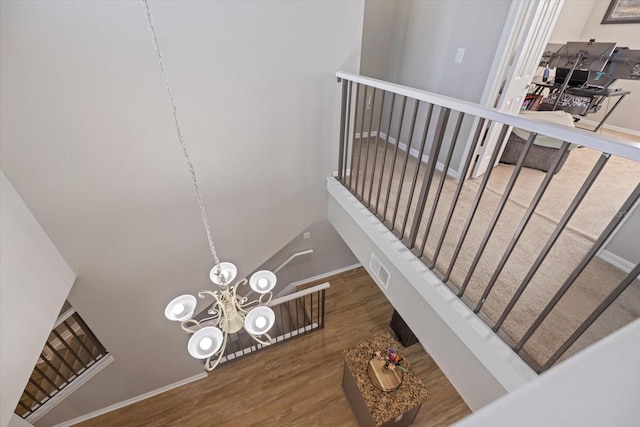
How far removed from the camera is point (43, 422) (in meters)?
2.70

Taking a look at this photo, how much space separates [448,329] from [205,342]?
1.39 meters

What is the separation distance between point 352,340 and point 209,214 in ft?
8.02

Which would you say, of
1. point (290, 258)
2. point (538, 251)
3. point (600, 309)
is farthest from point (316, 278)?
point (600, 309)

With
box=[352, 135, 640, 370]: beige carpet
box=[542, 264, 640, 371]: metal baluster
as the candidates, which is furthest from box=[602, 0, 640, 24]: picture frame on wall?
box=[542, 264, 640, 371]: metal baluster

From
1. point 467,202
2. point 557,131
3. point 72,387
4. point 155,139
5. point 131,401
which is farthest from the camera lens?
point 131,401

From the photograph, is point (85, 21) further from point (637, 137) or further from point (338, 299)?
point (637, 137)

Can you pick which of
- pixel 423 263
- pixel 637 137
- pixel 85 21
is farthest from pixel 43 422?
pixel 637 137

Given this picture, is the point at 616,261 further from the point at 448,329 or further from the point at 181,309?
the point at 181,309

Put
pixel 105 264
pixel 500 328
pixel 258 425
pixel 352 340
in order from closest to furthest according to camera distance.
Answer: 1. pixel 500 328
2. pixel 105 264
3. pixel 258 425
4. pixel 352 340

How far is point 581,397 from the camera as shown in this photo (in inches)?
10.3

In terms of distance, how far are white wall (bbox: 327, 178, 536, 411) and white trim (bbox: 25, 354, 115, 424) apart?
9.42ft

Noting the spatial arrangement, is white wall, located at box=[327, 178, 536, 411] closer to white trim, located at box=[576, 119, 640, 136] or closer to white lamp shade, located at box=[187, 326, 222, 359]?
white lamp shade, located at box=[187, 326, 222, 359]

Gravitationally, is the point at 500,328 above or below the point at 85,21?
below

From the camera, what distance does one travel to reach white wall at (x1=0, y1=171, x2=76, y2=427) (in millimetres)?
1643
